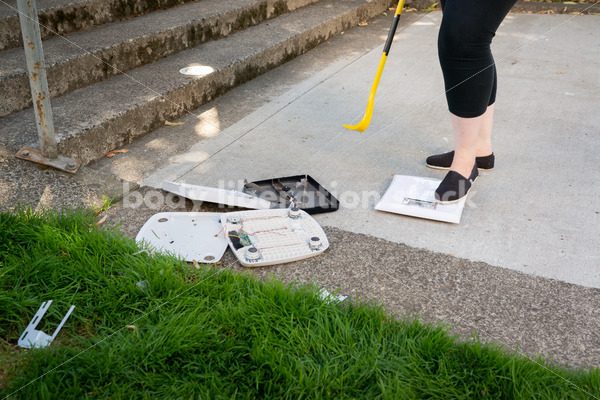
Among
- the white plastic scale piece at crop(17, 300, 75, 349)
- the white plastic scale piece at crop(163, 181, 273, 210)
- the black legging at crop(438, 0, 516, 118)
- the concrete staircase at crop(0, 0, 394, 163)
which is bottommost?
the white plastic scale piece at crop(17, 300, 75, 349)

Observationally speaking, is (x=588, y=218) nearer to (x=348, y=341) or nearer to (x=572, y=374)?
(x=572, y=374)

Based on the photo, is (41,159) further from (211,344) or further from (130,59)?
(211,344)

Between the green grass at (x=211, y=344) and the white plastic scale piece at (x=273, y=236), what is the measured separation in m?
0.18

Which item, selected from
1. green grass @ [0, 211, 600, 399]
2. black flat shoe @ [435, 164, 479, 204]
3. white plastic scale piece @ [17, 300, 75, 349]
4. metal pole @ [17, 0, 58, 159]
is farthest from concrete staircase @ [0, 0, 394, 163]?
black flat shoe @ [435, 164, 479, 204]

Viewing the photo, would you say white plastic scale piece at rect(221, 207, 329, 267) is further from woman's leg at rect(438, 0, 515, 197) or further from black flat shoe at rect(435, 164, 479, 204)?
woman's leg at rect(438, 0, 515, 197)

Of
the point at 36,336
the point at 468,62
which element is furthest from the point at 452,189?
the point at 36,336

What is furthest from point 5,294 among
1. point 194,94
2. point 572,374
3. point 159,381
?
point 194,94

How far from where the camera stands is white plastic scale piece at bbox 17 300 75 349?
169 centimetres

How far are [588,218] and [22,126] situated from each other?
9.30 feet

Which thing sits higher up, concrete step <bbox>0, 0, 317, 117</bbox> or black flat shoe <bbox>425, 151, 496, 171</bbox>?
concrete step <bbox>0, 0, 317, 117</bbox>

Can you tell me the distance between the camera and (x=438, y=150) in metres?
3.16

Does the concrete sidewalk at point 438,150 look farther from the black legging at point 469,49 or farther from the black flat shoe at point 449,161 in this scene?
the black legging at point 469,49

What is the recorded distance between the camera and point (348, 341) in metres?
1.71

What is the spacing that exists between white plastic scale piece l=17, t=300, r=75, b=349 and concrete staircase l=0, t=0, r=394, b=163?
1130mm
